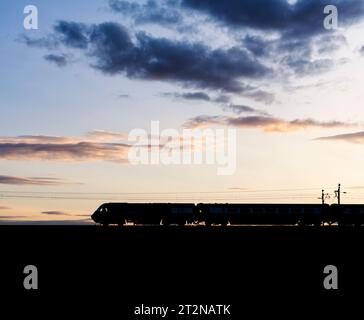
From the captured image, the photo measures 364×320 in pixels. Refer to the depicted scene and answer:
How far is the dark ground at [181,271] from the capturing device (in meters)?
29.0

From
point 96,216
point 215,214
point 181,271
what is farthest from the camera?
point 215,214

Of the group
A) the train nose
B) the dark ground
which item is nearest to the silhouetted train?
the train nose

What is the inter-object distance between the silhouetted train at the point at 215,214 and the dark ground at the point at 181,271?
139 feet

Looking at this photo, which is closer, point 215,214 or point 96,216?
point 96,216

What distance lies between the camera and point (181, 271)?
110 feet

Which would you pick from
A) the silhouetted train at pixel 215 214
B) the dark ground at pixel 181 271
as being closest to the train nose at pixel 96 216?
the silhouetted train at pixel 215 214

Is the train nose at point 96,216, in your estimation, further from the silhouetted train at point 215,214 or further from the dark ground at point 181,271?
the dark ground at point 181,271

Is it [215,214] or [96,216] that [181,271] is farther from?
[215,214]

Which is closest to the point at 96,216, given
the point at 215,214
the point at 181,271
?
the point at 215,214

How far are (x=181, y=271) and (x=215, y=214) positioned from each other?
54.6 metres

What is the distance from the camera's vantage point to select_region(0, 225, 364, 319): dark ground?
2902 cm

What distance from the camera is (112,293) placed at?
29.6 meters

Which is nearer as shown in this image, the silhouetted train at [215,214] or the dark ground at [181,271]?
the dark ground at [181,271]
